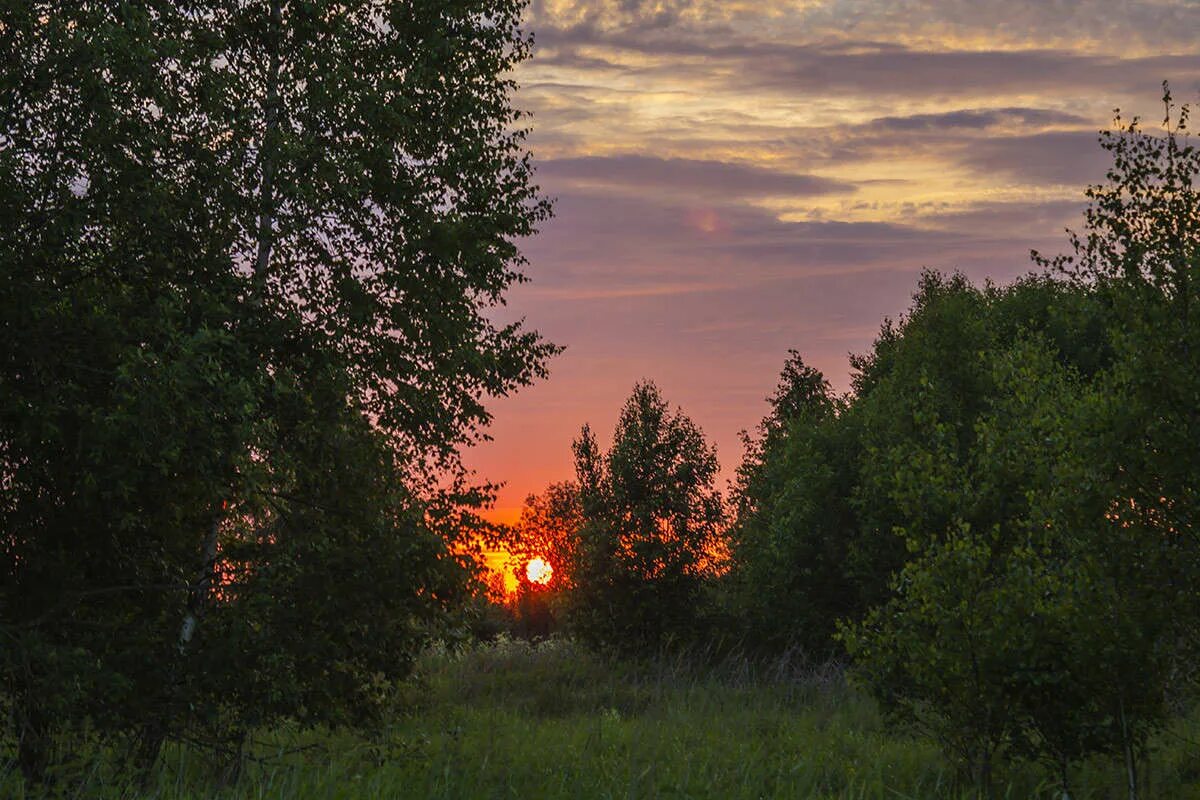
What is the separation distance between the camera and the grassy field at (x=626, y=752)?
13922 mm

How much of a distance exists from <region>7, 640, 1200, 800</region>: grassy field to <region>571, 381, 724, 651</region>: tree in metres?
3.85

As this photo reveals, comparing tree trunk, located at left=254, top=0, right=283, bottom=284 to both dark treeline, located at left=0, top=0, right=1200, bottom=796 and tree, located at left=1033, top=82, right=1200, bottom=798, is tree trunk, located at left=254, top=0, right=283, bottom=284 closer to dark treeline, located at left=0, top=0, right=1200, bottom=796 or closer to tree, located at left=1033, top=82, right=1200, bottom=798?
dark treeline, located at left=0, top=0, right=1200, bottom=796

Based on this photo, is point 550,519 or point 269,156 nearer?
point 269,156

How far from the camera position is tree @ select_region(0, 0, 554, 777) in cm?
1151

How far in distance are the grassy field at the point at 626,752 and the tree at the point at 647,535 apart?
3848 mm

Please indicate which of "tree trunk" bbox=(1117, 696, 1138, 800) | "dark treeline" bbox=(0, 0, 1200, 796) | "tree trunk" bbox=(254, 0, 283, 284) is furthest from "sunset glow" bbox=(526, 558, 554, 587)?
"tree trunk" bbox=(1117, 696, 1138, 800)

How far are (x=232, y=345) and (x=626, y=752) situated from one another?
10.1 metres

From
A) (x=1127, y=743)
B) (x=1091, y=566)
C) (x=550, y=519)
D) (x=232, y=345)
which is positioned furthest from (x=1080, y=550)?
(x=550, y=519)

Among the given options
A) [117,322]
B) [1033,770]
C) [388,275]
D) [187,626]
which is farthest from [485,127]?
[1033,770]

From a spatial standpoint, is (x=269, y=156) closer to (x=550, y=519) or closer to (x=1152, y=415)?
(x=1152, y=415)

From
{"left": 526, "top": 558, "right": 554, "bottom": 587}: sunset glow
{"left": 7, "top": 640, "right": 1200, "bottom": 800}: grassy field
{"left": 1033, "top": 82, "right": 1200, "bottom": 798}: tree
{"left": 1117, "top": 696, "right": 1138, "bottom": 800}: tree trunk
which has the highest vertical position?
{"left": 1033, "top": 82, "right": 1200, "bottom": 798}: tree

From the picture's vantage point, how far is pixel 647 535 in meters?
37.5

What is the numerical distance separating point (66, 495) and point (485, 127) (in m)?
8.30

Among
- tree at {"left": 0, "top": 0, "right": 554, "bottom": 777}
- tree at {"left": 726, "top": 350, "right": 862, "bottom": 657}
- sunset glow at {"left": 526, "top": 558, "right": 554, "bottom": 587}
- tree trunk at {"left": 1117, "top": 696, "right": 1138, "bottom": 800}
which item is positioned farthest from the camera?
sunset glow at {"left": 526, "top": 558, "right": 554, "bottom": 587}
